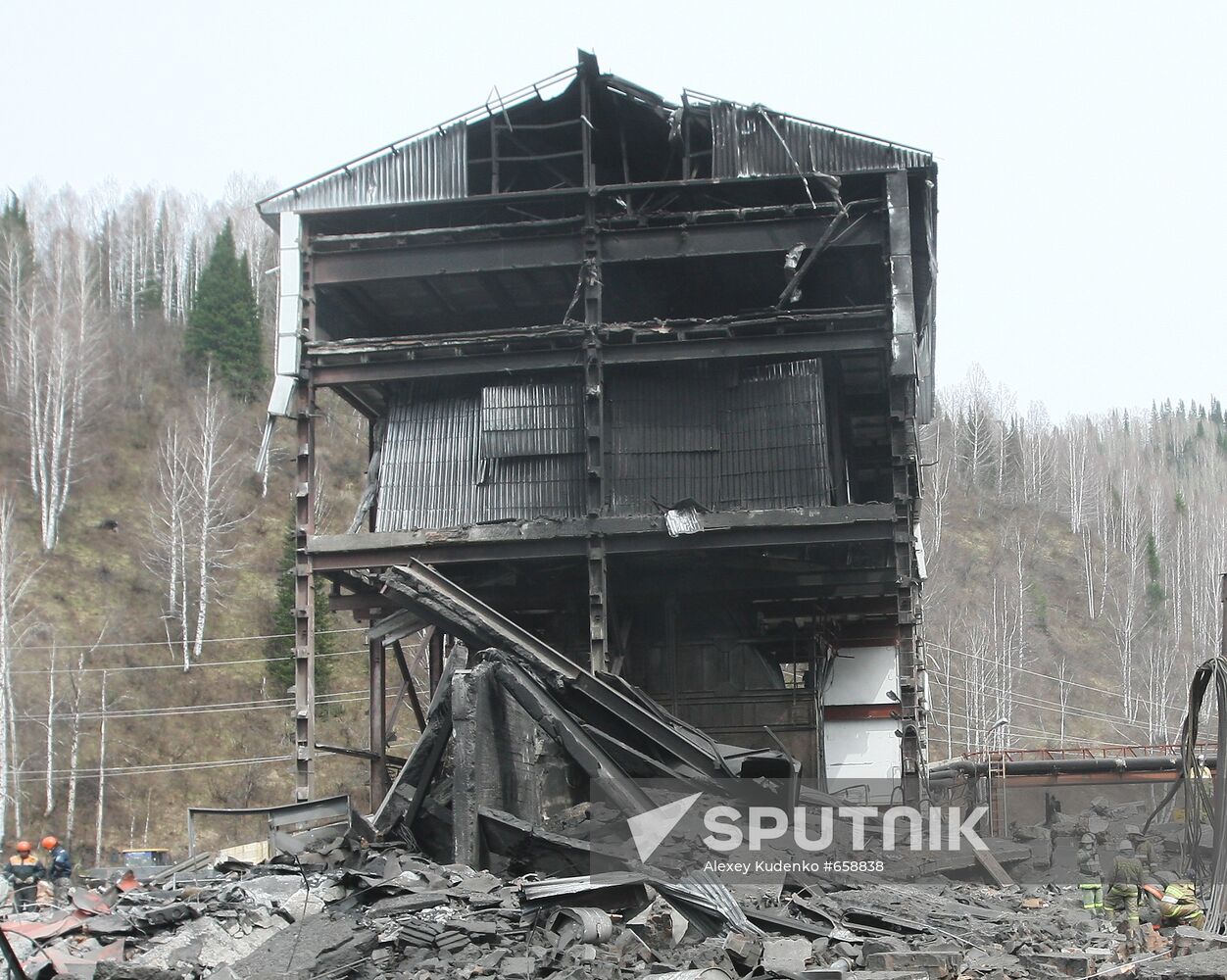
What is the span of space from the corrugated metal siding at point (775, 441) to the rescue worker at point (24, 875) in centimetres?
1062

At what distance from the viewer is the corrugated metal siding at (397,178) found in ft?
66.4

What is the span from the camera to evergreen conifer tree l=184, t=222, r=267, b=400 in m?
54.5

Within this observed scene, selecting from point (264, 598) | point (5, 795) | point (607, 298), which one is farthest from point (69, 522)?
point (607, 298)

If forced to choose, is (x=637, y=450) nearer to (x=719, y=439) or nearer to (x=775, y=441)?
(x=719, y=439)

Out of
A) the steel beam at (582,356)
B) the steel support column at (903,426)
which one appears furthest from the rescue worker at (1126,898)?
the steel beam at (582,356)

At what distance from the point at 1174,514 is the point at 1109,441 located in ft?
47.8

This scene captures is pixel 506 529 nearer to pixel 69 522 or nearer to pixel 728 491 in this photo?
pixel 728 491

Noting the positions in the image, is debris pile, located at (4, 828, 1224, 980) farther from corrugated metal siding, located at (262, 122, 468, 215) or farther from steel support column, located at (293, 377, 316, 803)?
corrugated metal siding, located at (262, 122, 468, 215)

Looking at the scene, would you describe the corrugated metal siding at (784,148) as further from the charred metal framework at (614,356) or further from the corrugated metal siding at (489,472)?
the corrugated metal siding at (489,472)

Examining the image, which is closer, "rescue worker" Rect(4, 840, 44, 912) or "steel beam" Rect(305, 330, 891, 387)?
"rescue worker" Rect(4, 840, 44, 912)

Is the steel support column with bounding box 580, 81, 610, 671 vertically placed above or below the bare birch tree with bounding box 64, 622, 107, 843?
above

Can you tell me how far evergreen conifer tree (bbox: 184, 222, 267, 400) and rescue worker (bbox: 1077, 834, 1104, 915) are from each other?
40089 mm

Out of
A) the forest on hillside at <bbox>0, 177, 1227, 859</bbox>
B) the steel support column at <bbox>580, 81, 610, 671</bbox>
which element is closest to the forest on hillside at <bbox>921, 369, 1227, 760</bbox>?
the forest on hillside at <bbox>0, 177, 1227, 859</bbox>

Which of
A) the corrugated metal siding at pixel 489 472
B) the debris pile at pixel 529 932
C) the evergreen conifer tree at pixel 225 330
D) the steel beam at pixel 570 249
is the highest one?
the evergreen conifer tree at pixel 225 330
